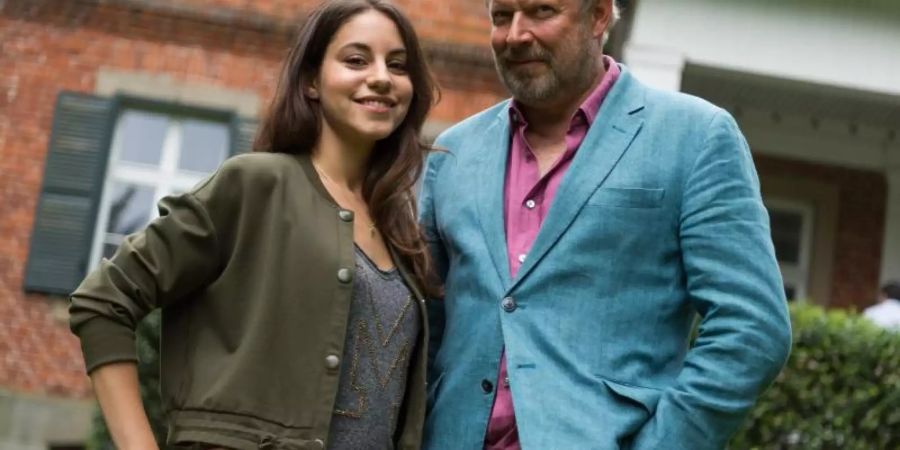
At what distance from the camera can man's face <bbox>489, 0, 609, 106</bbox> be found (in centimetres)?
321

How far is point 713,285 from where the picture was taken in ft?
9.73

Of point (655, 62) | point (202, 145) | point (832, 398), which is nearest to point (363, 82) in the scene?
point (832, 398)

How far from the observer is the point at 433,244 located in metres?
3.39

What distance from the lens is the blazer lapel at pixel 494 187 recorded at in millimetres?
3109

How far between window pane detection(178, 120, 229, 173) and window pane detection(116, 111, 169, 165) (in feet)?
0.59

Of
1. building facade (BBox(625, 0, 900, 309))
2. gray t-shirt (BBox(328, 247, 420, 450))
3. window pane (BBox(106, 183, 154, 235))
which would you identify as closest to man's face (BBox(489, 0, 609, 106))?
gray t-shirt (BBox(328, 247, 420, 450))

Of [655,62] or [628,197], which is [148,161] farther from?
[628,197]

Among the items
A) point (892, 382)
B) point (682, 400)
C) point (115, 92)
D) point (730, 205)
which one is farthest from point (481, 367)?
point (115, 92)

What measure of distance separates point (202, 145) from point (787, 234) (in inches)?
211

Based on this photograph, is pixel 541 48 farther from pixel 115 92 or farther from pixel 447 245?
pixel 115 92

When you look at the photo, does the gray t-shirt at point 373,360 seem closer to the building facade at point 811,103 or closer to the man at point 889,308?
the building facade at point 811,103

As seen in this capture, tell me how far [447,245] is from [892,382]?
14.2 ft

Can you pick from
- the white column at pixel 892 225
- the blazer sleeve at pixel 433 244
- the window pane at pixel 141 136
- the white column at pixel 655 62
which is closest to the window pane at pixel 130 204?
the window pane at pixel 141 136

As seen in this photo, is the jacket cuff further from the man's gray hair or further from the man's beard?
the man's gray hair
